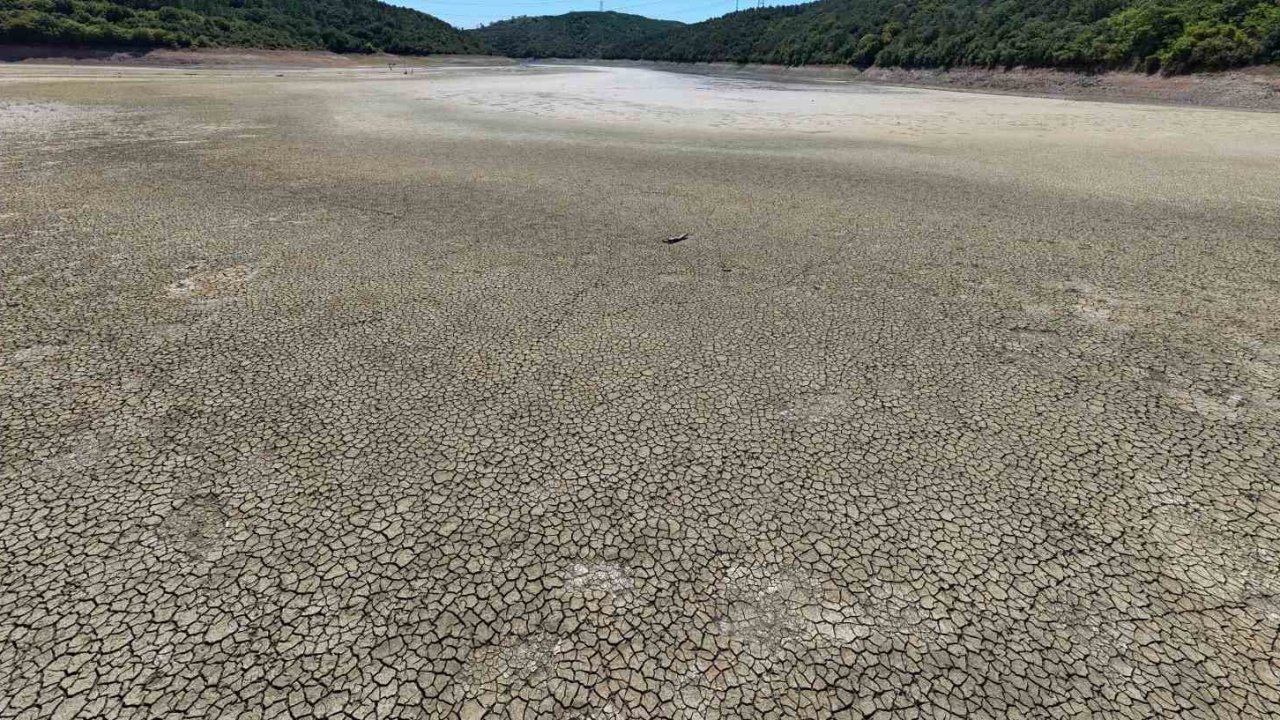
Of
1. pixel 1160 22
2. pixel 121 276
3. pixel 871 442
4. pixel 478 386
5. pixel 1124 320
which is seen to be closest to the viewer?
pixel 871 442

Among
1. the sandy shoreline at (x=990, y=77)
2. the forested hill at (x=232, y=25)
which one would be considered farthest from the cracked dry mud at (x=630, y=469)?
the forested hill at (x=232, y=25)

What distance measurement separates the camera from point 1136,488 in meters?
2.19

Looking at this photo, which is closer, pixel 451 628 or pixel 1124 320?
pixel 451 628

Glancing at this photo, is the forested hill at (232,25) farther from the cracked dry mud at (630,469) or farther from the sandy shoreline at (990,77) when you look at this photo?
the cracked dry mud at (630,469)

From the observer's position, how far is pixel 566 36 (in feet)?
570

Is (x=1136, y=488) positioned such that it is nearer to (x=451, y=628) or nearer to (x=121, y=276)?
(x=451, y=628)

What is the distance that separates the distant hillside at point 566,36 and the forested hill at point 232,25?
2491cm

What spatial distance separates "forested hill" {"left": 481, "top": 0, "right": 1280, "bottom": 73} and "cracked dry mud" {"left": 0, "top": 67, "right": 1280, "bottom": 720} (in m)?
32.8

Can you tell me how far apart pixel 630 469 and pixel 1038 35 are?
51490 mm

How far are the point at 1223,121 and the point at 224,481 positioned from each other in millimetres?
24035

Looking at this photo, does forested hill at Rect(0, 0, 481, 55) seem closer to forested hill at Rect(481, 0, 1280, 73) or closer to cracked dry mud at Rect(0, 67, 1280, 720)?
forested hill at Rect(481, 0, 1280, 73)

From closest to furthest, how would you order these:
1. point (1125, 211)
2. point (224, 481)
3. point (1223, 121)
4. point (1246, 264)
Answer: point (224, 481), point (1246, 264), point (1125, 211), point (1223, 121)

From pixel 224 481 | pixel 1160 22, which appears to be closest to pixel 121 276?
pixel 224 481

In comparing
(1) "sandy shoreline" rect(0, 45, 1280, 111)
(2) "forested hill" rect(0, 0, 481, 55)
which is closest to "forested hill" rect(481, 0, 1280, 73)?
(1) "sandy shoreline" rect(0, 45, 1280, 111)
